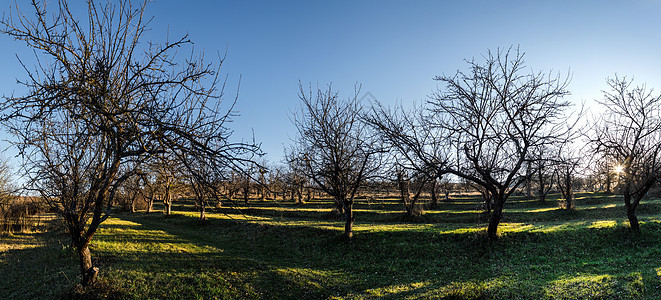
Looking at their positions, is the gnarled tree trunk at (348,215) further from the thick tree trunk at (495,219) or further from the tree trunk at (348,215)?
the thick tree trunk at (495,219)

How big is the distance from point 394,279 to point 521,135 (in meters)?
8.65

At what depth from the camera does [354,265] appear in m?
13.5

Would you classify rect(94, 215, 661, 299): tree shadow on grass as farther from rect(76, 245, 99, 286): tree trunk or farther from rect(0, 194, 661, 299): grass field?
rect(76, 245, 99, 286): tree trunk

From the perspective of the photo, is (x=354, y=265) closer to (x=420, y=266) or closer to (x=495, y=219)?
(x=420, y=266)

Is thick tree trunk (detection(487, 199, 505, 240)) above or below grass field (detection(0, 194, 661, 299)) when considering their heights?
above

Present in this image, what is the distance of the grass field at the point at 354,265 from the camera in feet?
28.7

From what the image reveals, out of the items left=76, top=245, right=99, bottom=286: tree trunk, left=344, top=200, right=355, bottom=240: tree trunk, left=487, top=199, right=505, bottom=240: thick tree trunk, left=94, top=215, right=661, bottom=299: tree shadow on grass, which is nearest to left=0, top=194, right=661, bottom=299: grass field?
left=94, top=215, right=661, bottom=299: tree shadow on grass

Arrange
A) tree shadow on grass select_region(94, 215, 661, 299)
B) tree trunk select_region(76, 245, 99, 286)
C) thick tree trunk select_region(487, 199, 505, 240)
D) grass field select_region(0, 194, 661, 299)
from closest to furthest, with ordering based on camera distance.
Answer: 1. tree trunk select_region(76, 245, 99, 286)
2. grass field select_region(0, 194, 661, 299)
3. tree shadow on grass select_region(94, 215, 661, 299)
4. thick tree trunk select_region(487, 199, 505, 240)

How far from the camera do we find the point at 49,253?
533 inches

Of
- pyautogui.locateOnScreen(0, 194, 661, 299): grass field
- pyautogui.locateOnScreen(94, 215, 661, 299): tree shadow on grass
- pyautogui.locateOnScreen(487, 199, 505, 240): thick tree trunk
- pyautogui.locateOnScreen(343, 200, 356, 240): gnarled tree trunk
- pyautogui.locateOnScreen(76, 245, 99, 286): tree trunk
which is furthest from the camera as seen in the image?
pyautogui.locateOnScreen(343, 200, 356, 240): gnarled tree trunk

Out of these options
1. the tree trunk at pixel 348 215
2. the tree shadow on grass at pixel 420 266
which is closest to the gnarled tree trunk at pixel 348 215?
the tree trunk at pixel 348 215

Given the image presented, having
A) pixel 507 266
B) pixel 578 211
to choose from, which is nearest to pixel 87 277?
pixel 507 266

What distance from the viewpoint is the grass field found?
8742 millimetres

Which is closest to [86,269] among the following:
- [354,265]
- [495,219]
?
[354,265]
